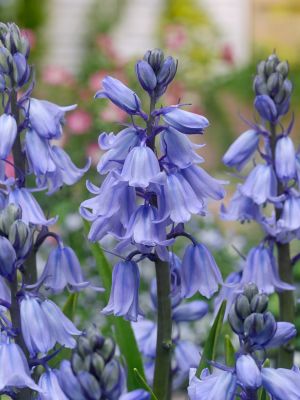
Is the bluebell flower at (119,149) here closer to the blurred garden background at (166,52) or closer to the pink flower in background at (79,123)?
the blurred garden background at (166,52)

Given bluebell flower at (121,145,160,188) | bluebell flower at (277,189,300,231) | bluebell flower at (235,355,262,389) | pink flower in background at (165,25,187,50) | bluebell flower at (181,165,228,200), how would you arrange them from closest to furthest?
1. bluebell flower at (235,355,262,389)
2. bluebell flower at (121,145,160,188)
3. bluebell flower at (181,165,228,200)
4. bluebell flower at (277,189,300,231)
5. pink flower in background at (165,25,187,50)

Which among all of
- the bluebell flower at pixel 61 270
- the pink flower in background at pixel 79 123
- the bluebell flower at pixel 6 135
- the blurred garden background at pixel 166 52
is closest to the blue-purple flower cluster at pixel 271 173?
the bluebell flower at pixel 61 270

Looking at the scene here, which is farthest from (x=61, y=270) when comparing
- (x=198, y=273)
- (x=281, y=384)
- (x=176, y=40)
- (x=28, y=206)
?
(x=176, y=40)

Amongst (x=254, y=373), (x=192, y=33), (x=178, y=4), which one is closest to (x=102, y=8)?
(x=178, y=4)

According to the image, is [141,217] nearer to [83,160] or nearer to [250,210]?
[250,210]

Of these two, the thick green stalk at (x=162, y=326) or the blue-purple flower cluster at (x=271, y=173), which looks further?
the blue-purple flower cluster at (x=271, y=173)

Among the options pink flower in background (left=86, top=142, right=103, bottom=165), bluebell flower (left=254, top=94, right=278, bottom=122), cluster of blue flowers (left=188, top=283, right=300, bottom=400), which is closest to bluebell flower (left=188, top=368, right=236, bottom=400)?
cluster of blue flowers (left=188, top=283, right=300, bottom=400)

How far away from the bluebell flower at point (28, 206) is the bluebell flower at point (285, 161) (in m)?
0.50

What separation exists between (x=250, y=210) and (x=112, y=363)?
0.89 m

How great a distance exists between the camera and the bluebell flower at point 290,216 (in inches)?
80.6

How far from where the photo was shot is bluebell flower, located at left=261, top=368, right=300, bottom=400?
150 centimetres

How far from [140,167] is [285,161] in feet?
1.49

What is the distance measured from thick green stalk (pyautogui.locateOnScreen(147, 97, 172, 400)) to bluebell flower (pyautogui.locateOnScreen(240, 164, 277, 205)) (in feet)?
1.04

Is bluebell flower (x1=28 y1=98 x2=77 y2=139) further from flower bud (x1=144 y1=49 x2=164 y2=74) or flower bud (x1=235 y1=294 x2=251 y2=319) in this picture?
flower bud (x1=235 y1=294 x2=251 y2=319)
